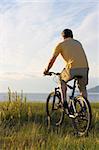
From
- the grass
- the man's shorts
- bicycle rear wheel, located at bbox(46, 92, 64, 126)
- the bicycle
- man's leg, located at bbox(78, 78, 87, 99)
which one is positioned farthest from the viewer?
bicycle rear wheel, located at bbox(46, 92, 64, 126)

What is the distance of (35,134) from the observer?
30.3 feet

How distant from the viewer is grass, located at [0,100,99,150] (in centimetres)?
797

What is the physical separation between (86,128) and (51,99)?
213 cm

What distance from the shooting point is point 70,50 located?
1030cm

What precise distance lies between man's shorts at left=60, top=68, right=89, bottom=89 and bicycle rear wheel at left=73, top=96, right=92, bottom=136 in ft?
1.37

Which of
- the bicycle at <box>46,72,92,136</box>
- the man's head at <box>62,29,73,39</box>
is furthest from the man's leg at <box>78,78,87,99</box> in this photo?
the man's head at <box>62,29,73,39</box>

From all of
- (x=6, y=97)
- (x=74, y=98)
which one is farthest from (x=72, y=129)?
(x=6, y=97)

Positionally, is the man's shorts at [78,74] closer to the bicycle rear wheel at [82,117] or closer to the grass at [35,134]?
the bicycle rear wheel at [82,117]

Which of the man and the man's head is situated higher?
the man's head

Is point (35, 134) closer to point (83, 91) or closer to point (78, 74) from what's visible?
point (78, 74)

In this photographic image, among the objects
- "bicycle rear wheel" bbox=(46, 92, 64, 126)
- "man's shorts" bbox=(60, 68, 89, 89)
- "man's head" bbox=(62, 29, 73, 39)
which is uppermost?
"man's head" bbox=(62, 29, 73, 39)

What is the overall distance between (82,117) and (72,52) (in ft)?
4.31

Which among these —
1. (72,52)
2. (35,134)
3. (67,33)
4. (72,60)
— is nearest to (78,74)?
(72,60)

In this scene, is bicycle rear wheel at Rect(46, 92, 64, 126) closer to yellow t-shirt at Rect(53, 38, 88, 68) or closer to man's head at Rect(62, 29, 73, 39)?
yellow t-shirt at Rect(53, 38, 88, 68)
